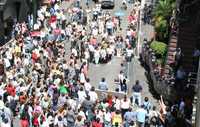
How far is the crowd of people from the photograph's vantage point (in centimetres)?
3234

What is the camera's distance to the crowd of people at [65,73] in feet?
106

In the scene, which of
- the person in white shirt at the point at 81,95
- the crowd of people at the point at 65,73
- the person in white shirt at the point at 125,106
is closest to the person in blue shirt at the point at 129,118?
the crowd of people at the point at 65,73

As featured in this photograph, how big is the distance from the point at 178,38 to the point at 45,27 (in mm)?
14657

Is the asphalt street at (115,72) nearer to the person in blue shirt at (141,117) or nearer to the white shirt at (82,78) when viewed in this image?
the white shirt at (82,78)

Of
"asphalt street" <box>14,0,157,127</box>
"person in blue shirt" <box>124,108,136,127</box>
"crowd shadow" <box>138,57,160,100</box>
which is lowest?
"crowd shadow" <box>138,57,160,100</box>

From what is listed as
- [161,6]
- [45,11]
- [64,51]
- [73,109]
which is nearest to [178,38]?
[161,6]

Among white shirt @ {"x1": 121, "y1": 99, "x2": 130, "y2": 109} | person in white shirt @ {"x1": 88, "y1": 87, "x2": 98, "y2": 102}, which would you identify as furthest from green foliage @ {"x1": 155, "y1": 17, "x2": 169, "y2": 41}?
white shirt @ {"x1": 121, "y1": 99, "x2": 130, "y2": 109}

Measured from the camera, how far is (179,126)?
33.2 meters

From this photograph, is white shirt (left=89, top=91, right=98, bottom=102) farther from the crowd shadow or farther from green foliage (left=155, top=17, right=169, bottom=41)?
green foliage (left=155, top=17, right=169, bottom=41)

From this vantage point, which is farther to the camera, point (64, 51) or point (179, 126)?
point (64, 51)

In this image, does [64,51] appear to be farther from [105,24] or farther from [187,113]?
[187,113]

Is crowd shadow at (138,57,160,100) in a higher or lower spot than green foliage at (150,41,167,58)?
lower

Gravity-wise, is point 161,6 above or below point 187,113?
above

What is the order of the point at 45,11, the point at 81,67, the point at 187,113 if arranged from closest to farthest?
the point at 187,113 → the point at 81,67 → the point at 45,11
